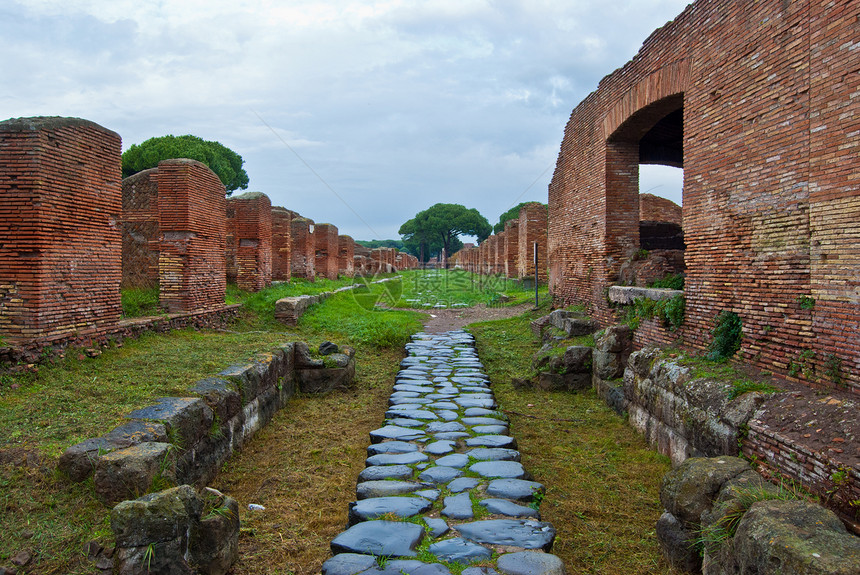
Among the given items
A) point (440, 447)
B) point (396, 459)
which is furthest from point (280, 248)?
point (396, 459)

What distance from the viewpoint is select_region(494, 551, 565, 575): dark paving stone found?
2592mm

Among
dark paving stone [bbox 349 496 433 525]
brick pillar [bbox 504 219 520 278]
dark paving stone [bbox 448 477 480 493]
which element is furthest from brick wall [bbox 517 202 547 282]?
dark paving stone [bbox 349 496 433 525]

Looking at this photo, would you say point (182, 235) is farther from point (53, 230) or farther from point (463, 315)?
point (463, 315)

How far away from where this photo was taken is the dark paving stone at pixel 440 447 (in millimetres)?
4304

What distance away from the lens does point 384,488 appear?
3.60 meters

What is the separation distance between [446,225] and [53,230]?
222ft

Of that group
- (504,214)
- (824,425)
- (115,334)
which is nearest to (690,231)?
(824,425)

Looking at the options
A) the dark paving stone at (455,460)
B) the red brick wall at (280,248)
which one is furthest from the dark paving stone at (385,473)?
the red brick wall at (280,248)

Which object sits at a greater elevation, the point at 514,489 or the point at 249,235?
the point at 249,235

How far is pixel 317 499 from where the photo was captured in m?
3.87

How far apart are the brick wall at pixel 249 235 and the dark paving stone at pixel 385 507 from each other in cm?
1057

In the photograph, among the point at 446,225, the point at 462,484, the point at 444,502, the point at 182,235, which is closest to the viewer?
the point at 444,502

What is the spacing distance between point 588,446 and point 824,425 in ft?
7.34

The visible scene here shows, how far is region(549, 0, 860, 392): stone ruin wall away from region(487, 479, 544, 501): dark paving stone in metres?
2.21
